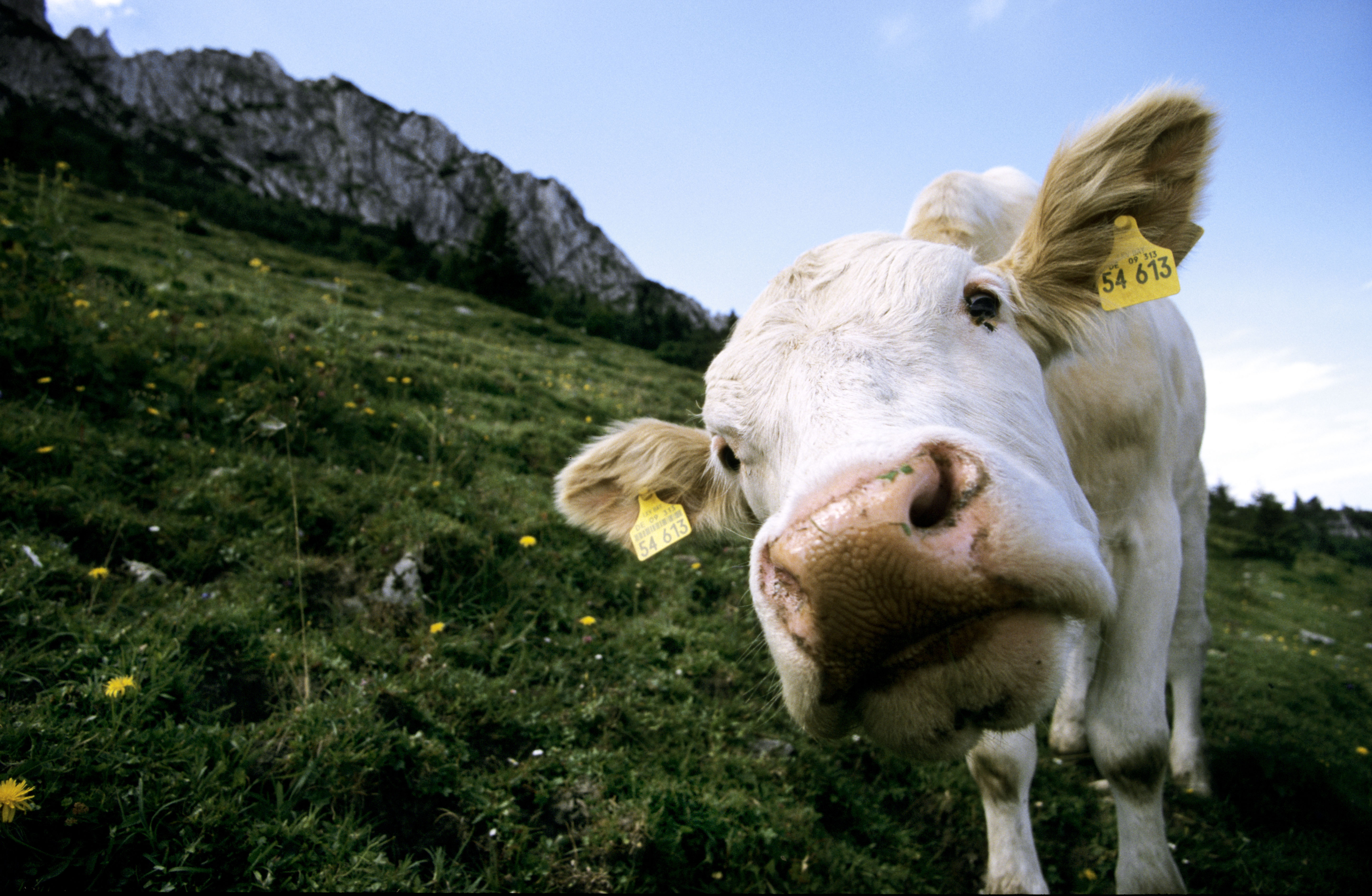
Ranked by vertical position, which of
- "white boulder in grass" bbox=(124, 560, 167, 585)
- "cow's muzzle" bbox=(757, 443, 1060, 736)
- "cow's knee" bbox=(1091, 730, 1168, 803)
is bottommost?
"white boulder in grass" bbox=(124, 560, 167, 585)

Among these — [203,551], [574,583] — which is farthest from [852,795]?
[203,551]

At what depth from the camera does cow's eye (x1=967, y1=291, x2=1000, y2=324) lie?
1.99m

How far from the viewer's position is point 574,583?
4406 mm

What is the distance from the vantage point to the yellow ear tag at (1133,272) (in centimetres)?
221

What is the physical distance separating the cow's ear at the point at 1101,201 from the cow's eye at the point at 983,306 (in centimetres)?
19

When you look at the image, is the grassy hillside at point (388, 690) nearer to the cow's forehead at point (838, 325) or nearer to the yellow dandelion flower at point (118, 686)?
the yellow dandelion flower at point (118, 686)

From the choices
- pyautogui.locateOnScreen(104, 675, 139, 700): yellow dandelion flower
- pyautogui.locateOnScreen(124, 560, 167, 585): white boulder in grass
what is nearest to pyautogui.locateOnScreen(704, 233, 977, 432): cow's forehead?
pyautogui.locateOnScreen(104, 675, 139, 700): yellow dandelion flower

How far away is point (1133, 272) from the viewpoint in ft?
7.34

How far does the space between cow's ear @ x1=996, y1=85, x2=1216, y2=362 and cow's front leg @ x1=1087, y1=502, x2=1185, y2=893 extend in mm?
1237

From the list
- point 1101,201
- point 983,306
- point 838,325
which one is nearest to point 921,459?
point 838,325

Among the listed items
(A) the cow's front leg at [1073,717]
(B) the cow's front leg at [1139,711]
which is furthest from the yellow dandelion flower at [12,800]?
(A) the cow's front leg at [1073,717]

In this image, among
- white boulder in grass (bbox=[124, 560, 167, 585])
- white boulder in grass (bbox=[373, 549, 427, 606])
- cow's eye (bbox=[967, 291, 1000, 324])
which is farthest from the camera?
white boulder in grass (bbox=[373, 549, 427, 606])

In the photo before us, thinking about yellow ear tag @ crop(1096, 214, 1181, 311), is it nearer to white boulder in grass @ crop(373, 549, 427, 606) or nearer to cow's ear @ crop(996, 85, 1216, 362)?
cow's ear @ crop(996, 85, 1216, 362)

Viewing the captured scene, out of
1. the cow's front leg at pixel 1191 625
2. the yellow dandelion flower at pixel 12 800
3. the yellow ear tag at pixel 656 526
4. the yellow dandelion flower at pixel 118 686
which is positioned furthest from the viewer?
the cow's front leg at pixel 1191 625
